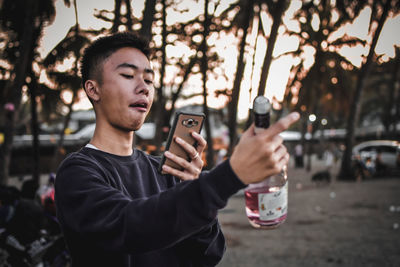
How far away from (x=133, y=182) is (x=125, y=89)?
A: 0.44 meters

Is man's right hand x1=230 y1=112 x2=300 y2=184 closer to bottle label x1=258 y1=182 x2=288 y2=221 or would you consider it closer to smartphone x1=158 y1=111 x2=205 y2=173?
smartphone x1=158 y1=111 x2=205 y2=173

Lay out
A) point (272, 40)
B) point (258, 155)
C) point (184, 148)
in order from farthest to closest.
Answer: point (272, 40), point (184, 148), point (258, 155)

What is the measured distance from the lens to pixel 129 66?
1542mm

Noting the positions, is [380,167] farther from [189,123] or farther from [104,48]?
[104,48]

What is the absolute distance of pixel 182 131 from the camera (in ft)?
4.82

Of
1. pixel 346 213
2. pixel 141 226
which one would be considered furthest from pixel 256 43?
pixel 346 213

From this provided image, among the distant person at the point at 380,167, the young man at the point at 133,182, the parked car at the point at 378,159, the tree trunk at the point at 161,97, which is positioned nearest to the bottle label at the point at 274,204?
the young man at the point at 133,182

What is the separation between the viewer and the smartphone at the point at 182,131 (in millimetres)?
1420

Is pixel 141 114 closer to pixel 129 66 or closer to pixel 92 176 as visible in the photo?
pixel 129 66

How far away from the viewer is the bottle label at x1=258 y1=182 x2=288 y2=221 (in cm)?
164

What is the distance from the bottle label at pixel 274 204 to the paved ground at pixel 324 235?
177 inches

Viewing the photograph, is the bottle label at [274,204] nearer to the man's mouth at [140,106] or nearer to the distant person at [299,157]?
Result: the man's mouth at [140,106]

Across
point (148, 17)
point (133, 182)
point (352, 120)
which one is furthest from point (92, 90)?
point (352, 120)

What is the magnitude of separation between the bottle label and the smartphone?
474 millimetres
